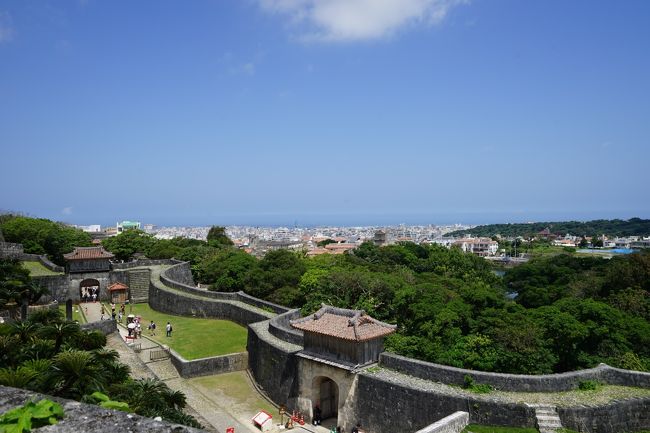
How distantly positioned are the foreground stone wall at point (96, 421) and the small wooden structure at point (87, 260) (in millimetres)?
33384

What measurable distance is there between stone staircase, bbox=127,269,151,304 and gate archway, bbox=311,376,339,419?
790 inches

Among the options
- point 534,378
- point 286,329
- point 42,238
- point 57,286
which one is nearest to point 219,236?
point 42,238

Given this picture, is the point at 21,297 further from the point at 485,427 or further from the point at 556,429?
the point at 556,429

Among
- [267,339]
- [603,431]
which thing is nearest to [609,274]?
[603,431]

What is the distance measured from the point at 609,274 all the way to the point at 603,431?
22822mm

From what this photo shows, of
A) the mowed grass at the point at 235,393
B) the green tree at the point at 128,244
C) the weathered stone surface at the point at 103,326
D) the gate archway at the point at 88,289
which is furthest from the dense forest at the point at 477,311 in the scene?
the green tree at the point at 128,244

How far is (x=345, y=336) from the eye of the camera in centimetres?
1792

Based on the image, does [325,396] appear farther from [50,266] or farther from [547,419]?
[50,266]

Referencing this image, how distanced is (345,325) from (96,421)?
15215 mm

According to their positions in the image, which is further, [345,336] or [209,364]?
[209,364]

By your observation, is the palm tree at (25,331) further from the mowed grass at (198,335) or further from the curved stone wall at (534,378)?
the curved stone wall at (534,378)

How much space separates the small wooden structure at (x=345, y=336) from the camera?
18.0m

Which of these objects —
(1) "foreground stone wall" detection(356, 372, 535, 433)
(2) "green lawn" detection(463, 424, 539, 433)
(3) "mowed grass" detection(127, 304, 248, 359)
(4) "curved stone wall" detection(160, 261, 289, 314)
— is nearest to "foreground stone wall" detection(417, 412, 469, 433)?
(2) "green lawn" detection(463, 424, 539, 433)

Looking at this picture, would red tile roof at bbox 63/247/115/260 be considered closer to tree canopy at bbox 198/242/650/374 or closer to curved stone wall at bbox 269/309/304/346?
tree canopy at bbox 198/242/650/374
